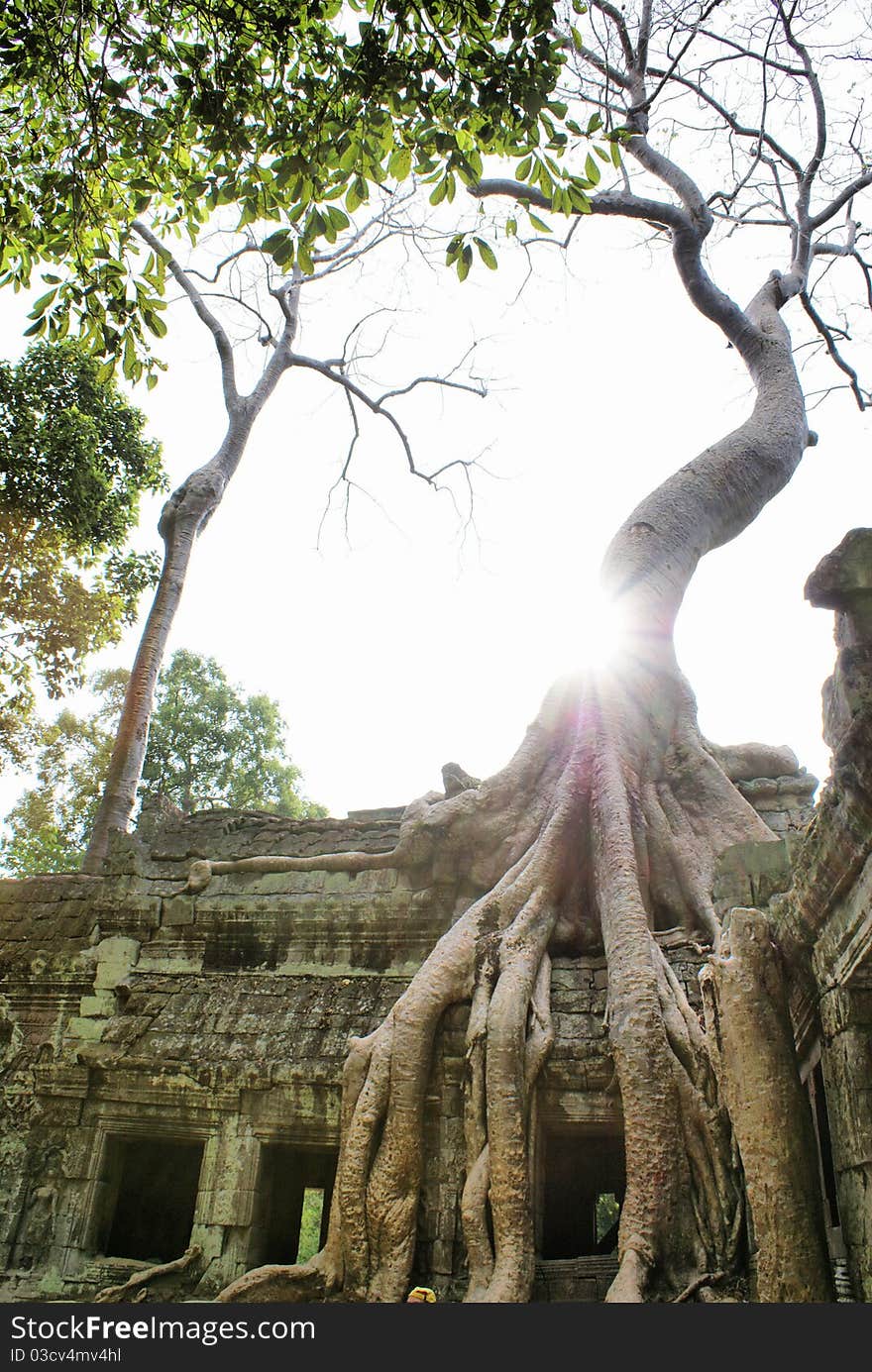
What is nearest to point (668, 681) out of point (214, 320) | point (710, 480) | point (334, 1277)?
point (710, 480)

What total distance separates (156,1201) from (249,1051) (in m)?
2.14

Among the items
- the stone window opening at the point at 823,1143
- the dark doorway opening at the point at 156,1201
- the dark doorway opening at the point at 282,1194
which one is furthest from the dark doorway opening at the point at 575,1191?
the stone window opening at the point at 823,1143

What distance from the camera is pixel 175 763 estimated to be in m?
19.4

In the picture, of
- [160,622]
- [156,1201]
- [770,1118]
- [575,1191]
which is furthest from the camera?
[160,622]

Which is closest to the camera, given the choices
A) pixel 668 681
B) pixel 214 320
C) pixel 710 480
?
pixel 668 681

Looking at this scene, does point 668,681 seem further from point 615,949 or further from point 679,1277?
point 679,1277

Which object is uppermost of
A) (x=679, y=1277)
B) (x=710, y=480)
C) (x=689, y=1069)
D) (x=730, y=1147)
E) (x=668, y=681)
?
(x=710, y=480)

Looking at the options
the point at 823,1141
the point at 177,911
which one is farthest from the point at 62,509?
the point at 823,1141

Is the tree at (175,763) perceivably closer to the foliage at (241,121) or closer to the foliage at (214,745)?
the foliage at (214,745)

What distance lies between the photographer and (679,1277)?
3.59 metres

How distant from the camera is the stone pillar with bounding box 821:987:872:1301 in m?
2.55

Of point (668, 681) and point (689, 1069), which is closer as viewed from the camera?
point (689, 1069)

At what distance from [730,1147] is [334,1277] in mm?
1743

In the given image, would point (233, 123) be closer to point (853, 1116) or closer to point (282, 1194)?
point (853, 1116)
